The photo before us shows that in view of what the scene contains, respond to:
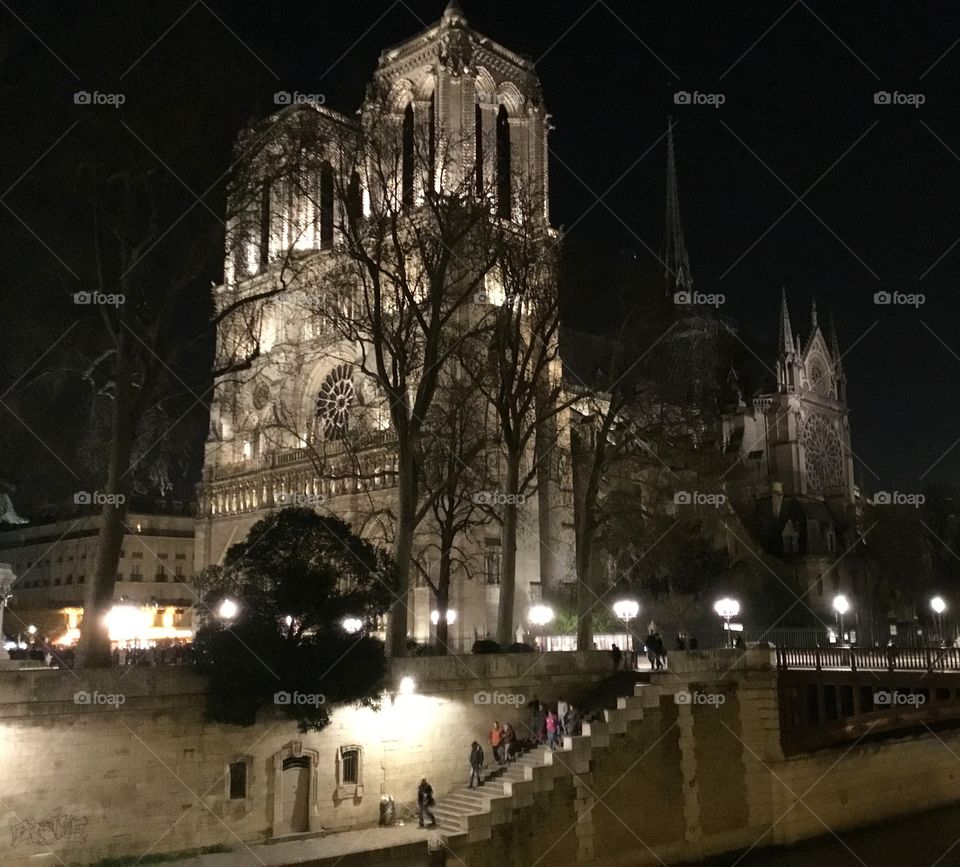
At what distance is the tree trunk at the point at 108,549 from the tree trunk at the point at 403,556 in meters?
5.98

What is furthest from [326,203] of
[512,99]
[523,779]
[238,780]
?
[523,779]

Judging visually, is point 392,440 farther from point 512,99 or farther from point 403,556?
point 512,99

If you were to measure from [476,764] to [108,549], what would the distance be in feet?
28.7

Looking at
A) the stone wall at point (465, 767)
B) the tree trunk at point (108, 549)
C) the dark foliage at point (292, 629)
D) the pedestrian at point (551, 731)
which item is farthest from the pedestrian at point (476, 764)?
the tree trunk at point (108, 549)

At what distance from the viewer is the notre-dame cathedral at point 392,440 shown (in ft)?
135

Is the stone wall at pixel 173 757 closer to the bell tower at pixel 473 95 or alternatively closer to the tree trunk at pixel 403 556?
the tree trunk at pixel 403 556

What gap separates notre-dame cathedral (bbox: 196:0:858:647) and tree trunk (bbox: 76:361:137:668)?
55.5 ft

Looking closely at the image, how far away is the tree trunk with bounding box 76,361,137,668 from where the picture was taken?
19.0m

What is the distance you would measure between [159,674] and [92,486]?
21919 mm

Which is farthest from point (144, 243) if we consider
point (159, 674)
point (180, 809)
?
point (180, 809)

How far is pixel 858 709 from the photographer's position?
22766 mm

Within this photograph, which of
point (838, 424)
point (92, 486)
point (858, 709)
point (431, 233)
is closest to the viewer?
point (858, 709)

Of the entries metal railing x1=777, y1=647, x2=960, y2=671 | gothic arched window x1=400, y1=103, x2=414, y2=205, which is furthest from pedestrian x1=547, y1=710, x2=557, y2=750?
gothic arched window x1=400, y1=103, x2=414, y2=205

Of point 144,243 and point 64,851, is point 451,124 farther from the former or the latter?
point 64,851
